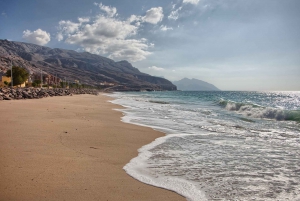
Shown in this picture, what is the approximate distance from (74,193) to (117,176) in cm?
110

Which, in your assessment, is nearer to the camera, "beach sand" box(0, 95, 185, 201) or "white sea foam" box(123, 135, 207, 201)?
"beach sand" box(0, 95, 185, 201)

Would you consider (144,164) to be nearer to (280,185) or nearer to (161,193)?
(161,193)

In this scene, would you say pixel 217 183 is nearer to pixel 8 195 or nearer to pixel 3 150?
pixel 8 195

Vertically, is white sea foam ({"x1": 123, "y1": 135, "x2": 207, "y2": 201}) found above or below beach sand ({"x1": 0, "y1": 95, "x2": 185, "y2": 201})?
below

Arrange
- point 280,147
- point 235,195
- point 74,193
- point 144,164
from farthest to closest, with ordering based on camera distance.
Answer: point 280,147 < point 144,164 < point 235,195 < point 74,193

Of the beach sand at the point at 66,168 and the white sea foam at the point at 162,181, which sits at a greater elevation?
the beach sand at the point at 66,168

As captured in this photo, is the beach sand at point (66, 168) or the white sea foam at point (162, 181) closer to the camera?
the beach sand at point (66, 168)

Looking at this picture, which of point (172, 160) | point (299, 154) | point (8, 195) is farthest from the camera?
point (299, 154)

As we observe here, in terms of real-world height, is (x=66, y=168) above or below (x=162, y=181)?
→ above

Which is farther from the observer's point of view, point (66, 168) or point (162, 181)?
point (66, 168)

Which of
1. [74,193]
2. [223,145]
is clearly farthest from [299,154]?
[74,193]

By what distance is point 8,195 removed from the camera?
10.8ft

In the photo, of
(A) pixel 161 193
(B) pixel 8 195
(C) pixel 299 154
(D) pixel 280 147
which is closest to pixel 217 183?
(A) pixel 161 193

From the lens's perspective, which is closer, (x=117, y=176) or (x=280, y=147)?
Answer: (x=117, y=176)
